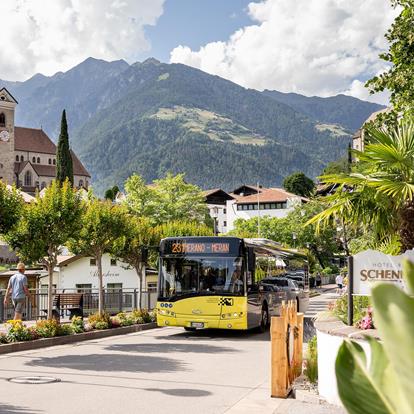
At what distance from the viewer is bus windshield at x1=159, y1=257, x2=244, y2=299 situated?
63.0ft

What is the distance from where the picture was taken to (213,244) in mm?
19672

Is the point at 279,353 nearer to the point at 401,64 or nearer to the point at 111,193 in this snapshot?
the point at 401,64

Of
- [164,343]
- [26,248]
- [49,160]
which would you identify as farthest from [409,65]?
[49,160]

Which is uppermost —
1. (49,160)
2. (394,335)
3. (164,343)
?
(49,160)

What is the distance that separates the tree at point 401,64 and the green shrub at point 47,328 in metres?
9.65

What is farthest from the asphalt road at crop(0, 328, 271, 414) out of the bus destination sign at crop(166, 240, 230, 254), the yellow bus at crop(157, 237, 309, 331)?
the bus destination sign at crop(166, 240, 230, 254)

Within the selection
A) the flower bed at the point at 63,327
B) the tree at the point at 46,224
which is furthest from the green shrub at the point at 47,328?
the tree at the point at 46,224

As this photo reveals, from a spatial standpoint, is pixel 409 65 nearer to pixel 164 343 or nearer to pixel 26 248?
pixel 164 343

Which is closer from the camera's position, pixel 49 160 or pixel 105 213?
pixel 105 213

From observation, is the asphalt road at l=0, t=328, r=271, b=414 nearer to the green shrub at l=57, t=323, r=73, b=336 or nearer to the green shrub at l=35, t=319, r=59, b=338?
the green shrub at l=35, t=319, r=59, b=338

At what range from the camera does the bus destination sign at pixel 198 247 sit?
64.0 feet

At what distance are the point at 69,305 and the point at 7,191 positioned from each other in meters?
9.91

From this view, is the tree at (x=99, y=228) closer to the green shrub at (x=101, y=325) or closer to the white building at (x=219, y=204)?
the green shrub at (x=101, y=325)

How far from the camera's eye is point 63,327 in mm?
17312
